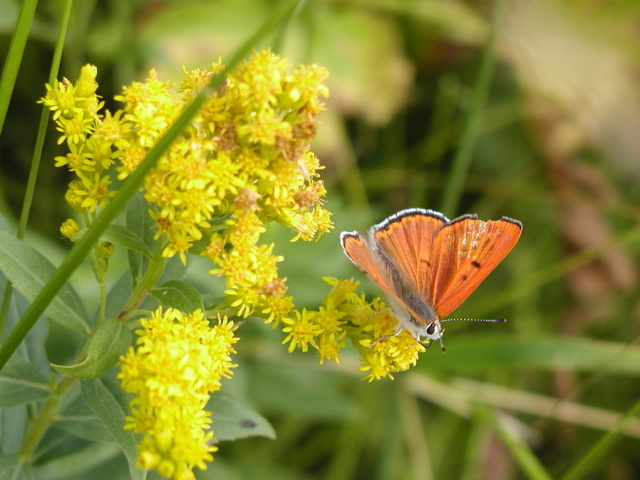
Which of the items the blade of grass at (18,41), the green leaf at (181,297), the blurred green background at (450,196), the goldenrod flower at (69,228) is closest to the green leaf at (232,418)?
the green leaf at (181,297)

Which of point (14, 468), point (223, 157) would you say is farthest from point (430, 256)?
point (14, 468)

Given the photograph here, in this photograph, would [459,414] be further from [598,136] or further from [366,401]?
[598,136]

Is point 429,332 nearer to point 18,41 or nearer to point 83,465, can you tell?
point 18,41

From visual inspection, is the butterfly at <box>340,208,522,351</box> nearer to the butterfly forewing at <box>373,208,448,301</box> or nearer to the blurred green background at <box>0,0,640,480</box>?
the butterfly forewing at <box>373,208,448,301</box>

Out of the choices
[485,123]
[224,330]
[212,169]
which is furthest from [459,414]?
[212,169]

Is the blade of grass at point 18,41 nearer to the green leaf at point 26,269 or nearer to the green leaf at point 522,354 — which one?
the green leaf at point 26,269

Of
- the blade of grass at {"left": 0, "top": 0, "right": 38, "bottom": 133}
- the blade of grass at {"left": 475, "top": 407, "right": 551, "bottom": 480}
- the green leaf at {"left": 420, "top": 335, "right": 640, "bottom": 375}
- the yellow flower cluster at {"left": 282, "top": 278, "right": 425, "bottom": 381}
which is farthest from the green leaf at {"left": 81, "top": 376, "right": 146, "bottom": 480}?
the blade of grass at {"left": 475, "top": 407, "right": 551, "bottom": 480}
